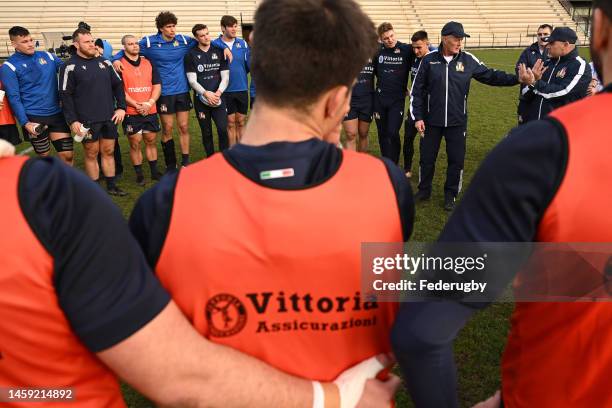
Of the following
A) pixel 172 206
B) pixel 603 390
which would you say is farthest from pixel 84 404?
pixel 603 390

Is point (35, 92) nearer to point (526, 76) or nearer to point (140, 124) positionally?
point (140, 124)

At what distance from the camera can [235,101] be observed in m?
8.41

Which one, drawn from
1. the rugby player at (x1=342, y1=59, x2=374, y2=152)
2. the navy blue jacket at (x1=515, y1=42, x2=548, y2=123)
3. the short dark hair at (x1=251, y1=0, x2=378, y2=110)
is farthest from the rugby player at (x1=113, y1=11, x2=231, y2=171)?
the short dark hair at (x1=251, y1=0, x2=378, y2=110)

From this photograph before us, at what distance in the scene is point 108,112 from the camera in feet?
20.9

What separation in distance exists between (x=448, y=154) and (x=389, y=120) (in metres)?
1.59

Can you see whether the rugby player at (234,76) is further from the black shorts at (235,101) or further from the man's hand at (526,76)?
the man's hand at (526,76)

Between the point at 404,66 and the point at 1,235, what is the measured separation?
6.82 meters

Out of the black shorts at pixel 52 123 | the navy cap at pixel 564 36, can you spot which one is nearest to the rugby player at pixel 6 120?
the black shorts at pixel 52 123

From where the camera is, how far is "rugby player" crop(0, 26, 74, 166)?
20.4 feet

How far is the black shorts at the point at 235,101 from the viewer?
831 cm

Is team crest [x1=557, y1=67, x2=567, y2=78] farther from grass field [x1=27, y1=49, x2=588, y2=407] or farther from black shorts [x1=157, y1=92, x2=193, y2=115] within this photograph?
black shorts [x1=157, y1=92, x2=193, y2=115]

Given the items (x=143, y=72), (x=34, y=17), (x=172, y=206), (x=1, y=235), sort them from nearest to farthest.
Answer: (x=1, y=235) < (x=172, y=206) < (x=143, y=72) < (x=34, y=17)

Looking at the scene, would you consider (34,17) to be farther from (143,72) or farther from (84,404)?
(84,404)

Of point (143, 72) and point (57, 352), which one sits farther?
point (143, 72)
